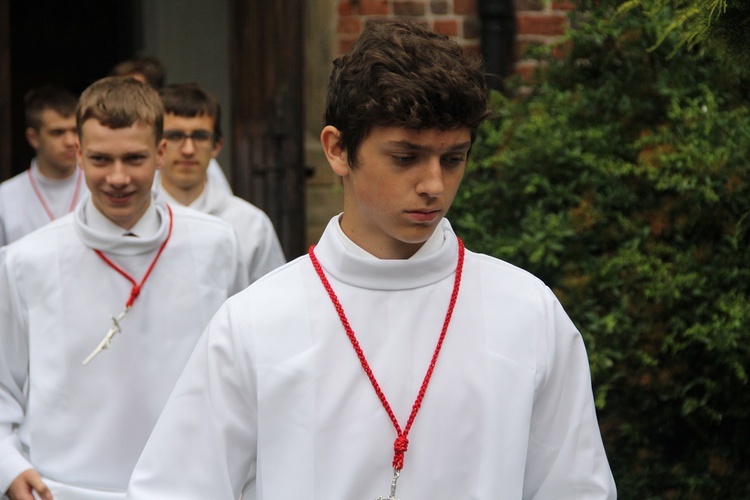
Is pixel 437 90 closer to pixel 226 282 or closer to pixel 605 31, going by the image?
pixel 226 282

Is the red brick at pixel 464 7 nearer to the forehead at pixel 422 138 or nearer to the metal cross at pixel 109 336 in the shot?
the metal cross at pixel 109 336

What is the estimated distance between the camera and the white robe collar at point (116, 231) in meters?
4.64

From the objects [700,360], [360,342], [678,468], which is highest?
[360,342]

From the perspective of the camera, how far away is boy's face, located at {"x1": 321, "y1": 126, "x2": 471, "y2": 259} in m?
2.75

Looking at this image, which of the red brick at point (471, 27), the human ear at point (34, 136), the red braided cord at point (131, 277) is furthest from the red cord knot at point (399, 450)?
the red brick at point (471, 27)

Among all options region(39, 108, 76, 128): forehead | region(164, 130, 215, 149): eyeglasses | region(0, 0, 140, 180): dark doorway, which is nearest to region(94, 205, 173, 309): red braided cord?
region(164, 130, 215, 149): eyeglasses

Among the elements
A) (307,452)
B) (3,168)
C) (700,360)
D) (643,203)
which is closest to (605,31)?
(643,203)

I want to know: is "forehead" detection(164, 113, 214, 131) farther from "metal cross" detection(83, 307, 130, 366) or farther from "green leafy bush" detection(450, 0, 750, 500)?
"metal cross" detection(83, 307, 130, 366)

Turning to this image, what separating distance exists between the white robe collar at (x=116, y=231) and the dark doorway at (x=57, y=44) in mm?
7901

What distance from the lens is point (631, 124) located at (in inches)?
231

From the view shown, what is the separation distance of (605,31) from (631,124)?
1.77 feet

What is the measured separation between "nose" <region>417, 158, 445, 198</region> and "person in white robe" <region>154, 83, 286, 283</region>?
3306mm

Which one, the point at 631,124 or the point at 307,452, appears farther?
the point at 631,124

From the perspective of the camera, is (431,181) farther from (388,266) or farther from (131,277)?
(131,277)
